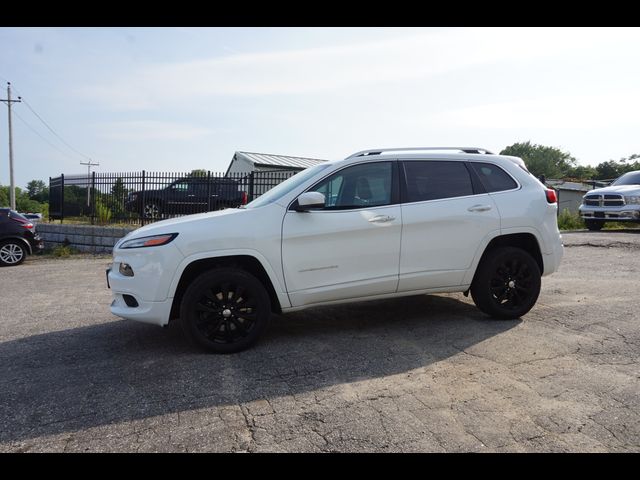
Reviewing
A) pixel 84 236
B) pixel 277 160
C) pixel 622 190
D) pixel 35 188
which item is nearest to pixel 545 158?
pixel 277 160

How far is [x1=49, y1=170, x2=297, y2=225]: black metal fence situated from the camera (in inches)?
560

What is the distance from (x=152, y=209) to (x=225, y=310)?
35.6 ft

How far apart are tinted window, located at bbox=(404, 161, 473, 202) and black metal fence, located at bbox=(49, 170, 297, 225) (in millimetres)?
8845

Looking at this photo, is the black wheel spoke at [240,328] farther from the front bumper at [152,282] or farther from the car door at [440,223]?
the car door at [440,223]

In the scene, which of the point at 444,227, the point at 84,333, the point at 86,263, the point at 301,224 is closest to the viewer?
the point at 301,224

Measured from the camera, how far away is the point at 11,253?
483 inches

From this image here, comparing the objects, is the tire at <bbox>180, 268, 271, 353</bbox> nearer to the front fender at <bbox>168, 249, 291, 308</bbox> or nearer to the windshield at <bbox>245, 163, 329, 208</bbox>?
the front fender at <bbox>168, 249, 291, 308</bbox>

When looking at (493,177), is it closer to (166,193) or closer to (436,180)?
(436,180)

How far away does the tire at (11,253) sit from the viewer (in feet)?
40.0
